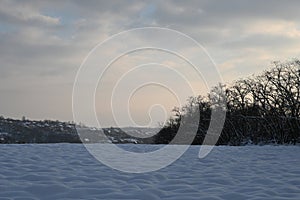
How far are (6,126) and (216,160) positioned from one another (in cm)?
2804

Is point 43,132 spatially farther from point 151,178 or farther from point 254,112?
point 151,178

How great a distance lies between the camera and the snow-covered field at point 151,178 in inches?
234

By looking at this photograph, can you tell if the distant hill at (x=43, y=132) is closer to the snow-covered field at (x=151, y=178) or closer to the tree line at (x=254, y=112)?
the tree line at (x=254, y=112)

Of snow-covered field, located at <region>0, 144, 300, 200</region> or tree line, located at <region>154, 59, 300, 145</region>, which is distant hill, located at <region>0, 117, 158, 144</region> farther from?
snow-covered field, located at <region>0, 144, 300, 200</region>

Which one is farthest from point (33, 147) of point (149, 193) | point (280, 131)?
point (280, 131)

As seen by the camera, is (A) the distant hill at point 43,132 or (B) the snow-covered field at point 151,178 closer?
(B) the snow-covered field at point 151,178

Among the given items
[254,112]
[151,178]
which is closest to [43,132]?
[254,112]

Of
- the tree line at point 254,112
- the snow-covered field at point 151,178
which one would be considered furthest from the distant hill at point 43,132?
the snow-covered field at point 151,178

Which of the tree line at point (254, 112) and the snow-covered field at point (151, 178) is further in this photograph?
the tree line at point (254, 112)

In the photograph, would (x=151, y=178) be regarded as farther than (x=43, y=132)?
No

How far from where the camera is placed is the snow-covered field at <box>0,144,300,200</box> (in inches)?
234

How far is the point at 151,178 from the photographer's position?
7.21 metres

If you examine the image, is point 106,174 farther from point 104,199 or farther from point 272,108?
point 272,108

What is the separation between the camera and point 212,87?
32.2m
